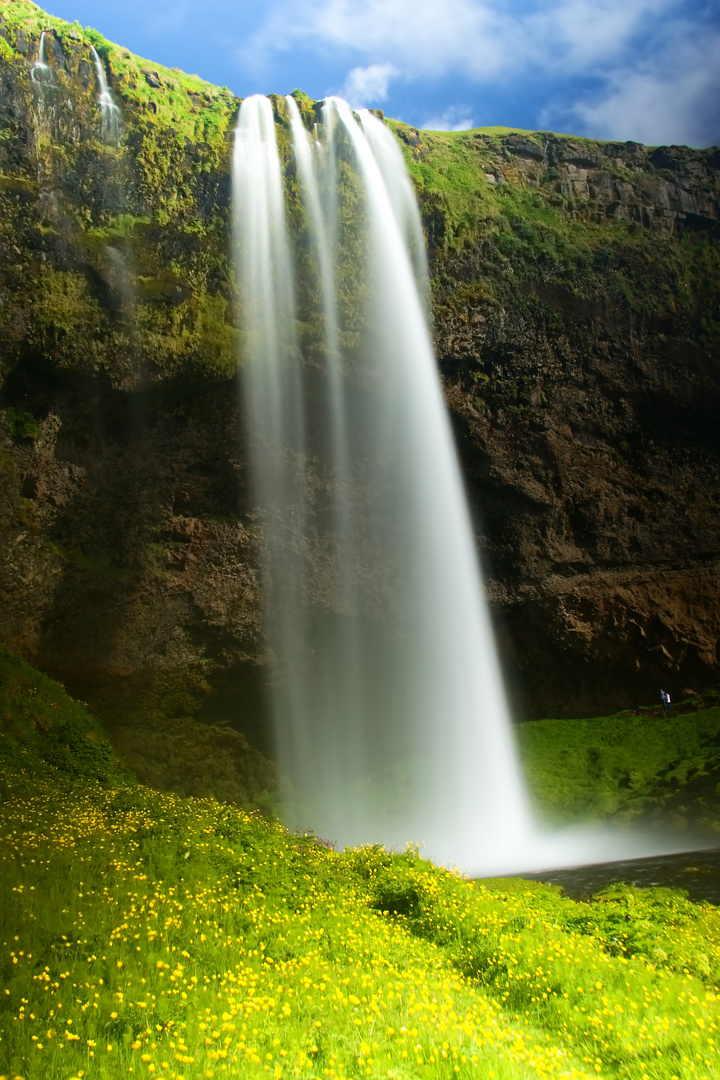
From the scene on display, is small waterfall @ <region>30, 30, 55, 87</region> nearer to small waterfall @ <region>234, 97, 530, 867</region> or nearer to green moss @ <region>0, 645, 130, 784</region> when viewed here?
small waterfall @ <region>234, 97, 530, 867</region>

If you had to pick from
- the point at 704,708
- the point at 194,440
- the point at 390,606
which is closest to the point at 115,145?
the point at 194,440

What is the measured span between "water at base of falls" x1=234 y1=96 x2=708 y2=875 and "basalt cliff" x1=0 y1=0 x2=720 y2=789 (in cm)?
94

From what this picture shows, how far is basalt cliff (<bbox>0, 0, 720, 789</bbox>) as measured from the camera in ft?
65.6

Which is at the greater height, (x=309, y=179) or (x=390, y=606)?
(x=309, y=179)

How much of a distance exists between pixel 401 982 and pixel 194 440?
1795 centimetres

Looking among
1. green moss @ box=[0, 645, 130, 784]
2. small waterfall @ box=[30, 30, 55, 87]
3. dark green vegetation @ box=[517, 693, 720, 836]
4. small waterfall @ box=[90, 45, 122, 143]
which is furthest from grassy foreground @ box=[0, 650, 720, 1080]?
small waterfall @ box=[30, 30, 55, 87]

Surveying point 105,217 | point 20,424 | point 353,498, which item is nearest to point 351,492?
point 353,498

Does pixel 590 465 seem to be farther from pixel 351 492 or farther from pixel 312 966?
pixel 312 966

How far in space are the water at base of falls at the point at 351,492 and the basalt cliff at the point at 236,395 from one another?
942 mm

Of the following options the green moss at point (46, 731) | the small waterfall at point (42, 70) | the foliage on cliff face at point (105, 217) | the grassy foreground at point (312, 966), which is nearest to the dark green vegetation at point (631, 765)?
the grassy foreground at point (312, 966)

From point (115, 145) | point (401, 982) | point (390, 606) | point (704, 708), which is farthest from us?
point (704, 708)

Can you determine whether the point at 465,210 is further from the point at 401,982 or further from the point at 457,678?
the point at 401,982

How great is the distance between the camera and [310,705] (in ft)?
74.2

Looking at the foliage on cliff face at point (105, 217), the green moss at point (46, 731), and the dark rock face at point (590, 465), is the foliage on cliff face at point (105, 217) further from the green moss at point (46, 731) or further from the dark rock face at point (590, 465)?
the green moss at point (46, 731)
